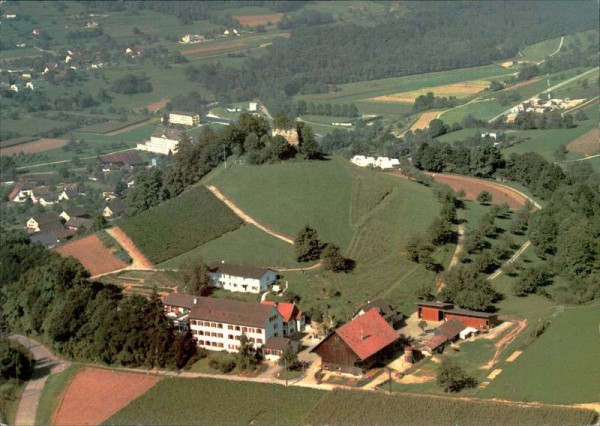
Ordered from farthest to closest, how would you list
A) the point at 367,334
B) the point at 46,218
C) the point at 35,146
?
the point at 35,146 < the point at 46,218 < the point at 367,334

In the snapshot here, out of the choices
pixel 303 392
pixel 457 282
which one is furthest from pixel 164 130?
pixel 303 392

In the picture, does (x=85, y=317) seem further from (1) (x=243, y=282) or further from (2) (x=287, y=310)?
(2) (x=287, y=310)

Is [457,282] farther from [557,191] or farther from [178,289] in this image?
[557,191]

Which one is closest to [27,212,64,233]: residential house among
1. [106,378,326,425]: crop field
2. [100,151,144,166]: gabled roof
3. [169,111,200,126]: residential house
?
[100,151,144,166]: gabled roof

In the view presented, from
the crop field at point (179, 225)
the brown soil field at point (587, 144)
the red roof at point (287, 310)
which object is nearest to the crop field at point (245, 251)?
the crop field at point (179, 225)

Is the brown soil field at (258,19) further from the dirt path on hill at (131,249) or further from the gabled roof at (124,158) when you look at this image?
the dirt path on hill at (131,249)

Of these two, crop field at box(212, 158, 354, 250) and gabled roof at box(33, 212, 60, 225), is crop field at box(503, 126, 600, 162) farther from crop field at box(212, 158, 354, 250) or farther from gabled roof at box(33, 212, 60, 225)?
gabled roof at box(33, 212, 60, 225)

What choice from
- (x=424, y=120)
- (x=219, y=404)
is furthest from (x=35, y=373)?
(x=424, y=120)
